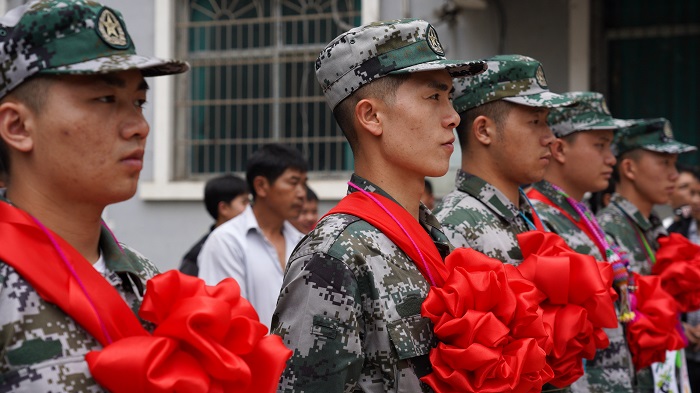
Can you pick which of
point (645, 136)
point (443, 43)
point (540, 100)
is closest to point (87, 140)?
point (540, 100)

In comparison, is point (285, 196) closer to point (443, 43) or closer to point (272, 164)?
point (272, 164)

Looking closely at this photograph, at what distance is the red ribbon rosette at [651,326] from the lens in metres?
4.16

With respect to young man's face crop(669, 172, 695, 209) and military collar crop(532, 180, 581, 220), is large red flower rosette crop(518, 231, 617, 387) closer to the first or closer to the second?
military collar crop(532, 180, 581, 220)

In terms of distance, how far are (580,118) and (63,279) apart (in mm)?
3397

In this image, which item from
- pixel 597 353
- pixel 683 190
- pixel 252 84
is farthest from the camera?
pixel 252 84

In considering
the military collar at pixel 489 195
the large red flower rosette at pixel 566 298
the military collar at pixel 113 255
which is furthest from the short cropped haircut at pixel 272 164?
the military collar at pixel 113 255

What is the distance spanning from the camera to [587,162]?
15.0 feet

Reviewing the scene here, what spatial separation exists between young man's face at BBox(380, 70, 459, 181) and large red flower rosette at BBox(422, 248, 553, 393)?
306 millimetres

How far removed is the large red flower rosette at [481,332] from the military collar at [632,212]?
2.90 m

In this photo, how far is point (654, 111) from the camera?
333 inches

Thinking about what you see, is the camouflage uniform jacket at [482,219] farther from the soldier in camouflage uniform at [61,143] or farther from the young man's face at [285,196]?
the young man's face at [285,196]

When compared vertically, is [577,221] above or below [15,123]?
below

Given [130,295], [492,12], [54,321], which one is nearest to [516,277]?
[130,295]

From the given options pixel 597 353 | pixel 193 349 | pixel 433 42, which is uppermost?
pixel 433 42
